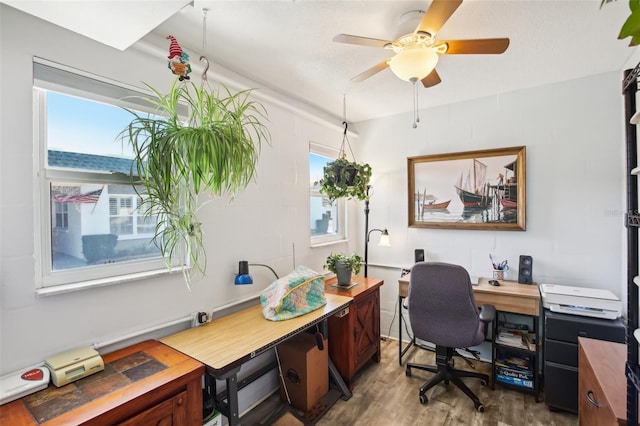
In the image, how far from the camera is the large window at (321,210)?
3142 mm

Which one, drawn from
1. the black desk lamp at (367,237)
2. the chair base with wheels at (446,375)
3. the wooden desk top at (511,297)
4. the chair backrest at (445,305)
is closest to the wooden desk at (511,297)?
the wooden desk top at (511,297)

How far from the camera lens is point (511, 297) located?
2.46 meters

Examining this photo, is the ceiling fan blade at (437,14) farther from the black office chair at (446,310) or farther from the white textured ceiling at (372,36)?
the black office chair at (446,310)

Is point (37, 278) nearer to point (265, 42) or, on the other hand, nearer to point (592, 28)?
point (265, 42)

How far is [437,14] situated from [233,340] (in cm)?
191

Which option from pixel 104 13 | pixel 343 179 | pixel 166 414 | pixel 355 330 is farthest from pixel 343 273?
pixel 104 13

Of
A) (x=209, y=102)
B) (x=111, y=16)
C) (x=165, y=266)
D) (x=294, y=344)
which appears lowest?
(x=294, y=344)

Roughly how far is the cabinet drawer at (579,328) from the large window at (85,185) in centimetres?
280

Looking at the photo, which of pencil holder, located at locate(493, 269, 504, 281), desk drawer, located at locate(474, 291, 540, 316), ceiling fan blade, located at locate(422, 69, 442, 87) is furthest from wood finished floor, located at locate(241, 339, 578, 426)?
ceiling fan blade, located at locate(422, 69, 442, 87)

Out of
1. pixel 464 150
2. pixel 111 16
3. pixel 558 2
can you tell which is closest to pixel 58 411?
pixel 111 16

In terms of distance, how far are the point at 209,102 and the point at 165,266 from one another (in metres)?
1.04

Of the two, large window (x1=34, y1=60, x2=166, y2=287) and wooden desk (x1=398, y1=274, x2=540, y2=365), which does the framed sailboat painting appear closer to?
wooden desk (x1=398, y1=274, x2=540, y2=365)

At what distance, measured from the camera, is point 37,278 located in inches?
54.7

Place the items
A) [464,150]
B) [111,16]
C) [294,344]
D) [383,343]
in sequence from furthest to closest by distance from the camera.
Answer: [383,343] < [464,150] < [294,344] < [111,16]
